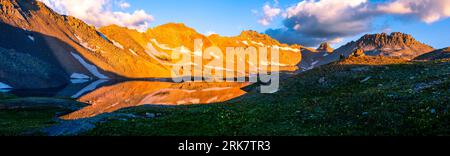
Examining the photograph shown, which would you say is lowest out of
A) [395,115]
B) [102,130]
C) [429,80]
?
[102,130]

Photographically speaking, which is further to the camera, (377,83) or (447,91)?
(377,83)

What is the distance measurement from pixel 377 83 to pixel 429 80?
8183mm

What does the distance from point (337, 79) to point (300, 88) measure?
19.0 feet

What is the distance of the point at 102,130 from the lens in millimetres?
25453

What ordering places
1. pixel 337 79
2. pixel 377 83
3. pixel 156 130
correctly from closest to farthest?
pixel 156 130, pixel 377 83, pixel 337 79

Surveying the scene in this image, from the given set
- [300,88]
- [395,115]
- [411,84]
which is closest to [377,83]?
[411,84]
